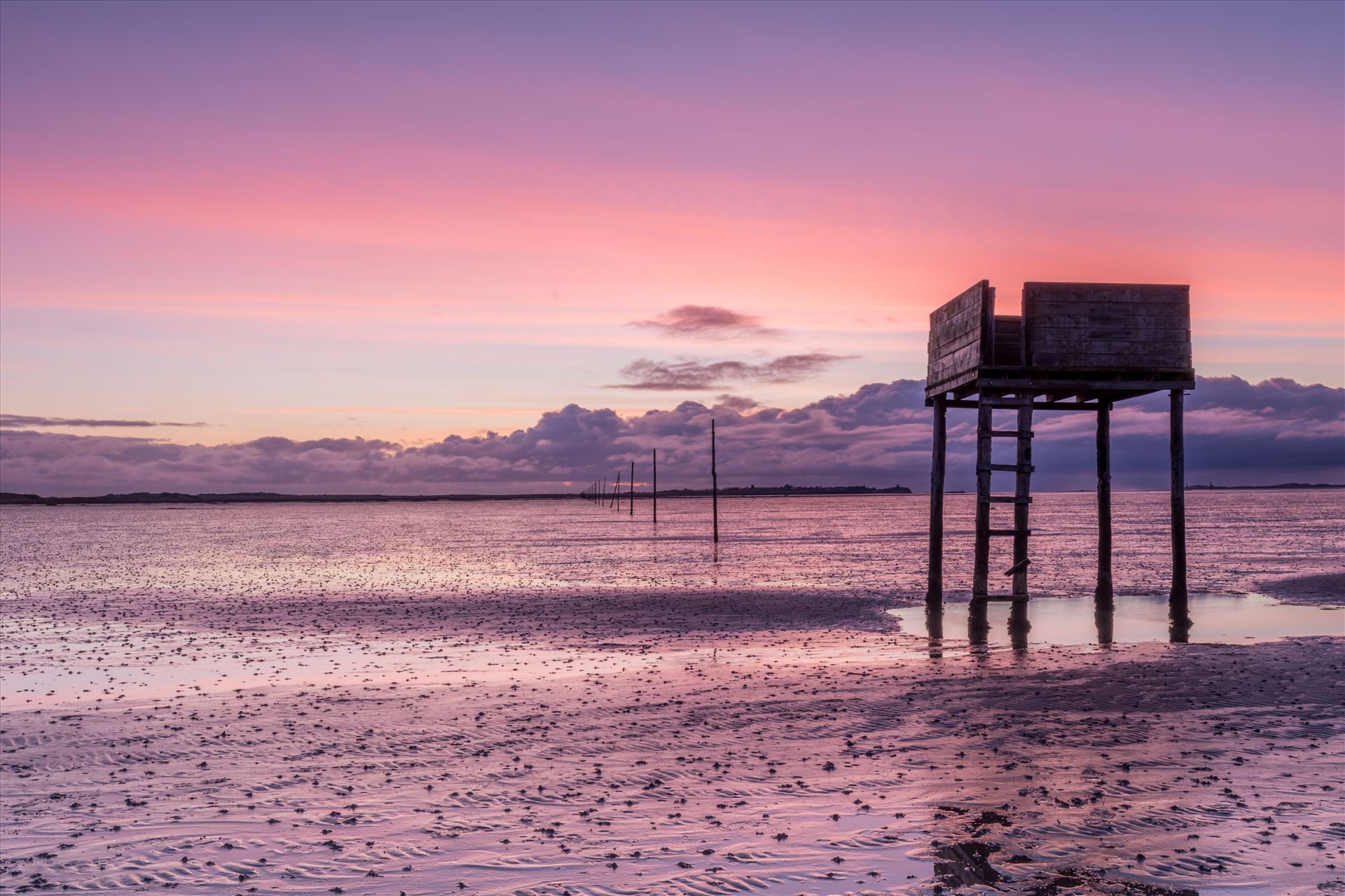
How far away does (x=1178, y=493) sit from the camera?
83.2 feet

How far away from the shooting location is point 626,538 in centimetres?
7862

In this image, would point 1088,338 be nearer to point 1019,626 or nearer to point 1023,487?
point 1023,487

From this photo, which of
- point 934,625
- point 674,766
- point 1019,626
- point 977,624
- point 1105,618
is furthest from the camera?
point 1105,618

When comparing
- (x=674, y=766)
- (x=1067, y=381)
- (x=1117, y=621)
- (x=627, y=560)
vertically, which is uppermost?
(x=1067, y=381)

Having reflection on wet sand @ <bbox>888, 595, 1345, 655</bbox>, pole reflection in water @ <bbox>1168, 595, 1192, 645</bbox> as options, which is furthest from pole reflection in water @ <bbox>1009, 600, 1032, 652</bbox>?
pole reflection in water @ <bbox>1168, 595, 1192, 645</bbox>

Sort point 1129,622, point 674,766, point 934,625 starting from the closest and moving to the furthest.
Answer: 1. point 674,766
2. point 934,625
3. point 1129,622

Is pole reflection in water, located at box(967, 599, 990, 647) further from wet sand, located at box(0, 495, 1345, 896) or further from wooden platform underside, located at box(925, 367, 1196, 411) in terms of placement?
wooden platform underside, located at box(925, 367, 1196, 411)

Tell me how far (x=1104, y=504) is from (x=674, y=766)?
65.3ft

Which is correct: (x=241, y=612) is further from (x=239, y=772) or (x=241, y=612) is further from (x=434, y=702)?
(x=239, y=772)

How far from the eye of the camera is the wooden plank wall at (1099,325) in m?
23.8

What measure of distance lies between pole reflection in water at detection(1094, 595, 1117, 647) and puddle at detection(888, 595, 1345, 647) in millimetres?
28

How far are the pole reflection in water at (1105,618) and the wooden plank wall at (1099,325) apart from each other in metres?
6.17

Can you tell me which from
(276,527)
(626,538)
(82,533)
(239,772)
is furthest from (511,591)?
(276,527)

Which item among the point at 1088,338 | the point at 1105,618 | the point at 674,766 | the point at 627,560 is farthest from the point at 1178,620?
the point at 627,560
